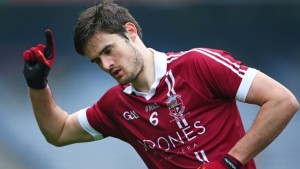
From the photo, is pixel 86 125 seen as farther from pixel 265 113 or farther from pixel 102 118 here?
pixel 265 113

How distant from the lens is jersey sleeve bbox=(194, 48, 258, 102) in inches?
114

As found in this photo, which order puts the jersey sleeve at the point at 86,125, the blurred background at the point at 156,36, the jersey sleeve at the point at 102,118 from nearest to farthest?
the jersey sleeve at the point at 102,118 → the jersey sleeve at the point at 86,125 → the blurred background at the point at 156,36

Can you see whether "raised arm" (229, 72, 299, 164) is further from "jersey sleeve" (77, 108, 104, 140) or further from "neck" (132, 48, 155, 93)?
"jersey sleeve" (77, 108, 104, 140)

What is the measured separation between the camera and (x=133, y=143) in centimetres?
325

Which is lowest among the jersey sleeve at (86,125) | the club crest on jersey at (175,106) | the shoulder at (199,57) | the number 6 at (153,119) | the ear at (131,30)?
the jersey sleeve at (86,125)

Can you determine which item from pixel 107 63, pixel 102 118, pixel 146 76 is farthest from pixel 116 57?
pixel 102 118

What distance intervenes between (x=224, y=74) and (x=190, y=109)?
23cm

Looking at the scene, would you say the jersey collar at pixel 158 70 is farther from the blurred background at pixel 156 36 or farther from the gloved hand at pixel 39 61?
the blurred background at pixel 156 36

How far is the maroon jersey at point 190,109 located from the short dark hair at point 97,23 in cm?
21

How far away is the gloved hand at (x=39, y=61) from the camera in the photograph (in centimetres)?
320

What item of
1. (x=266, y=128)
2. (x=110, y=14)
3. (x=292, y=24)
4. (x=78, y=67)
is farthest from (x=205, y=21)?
(x=266, y=128)

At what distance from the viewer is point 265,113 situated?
2854mm

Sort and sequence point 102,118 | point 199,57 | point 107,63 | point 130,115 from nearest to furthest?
1. point 199,57
2. point 107,63
3. point 130,115
4. point 102,118

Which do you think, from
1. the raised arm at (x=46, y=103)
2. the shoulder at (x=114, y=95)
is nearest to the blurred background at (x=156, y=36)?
the raised arm at (x=46, y=103)
